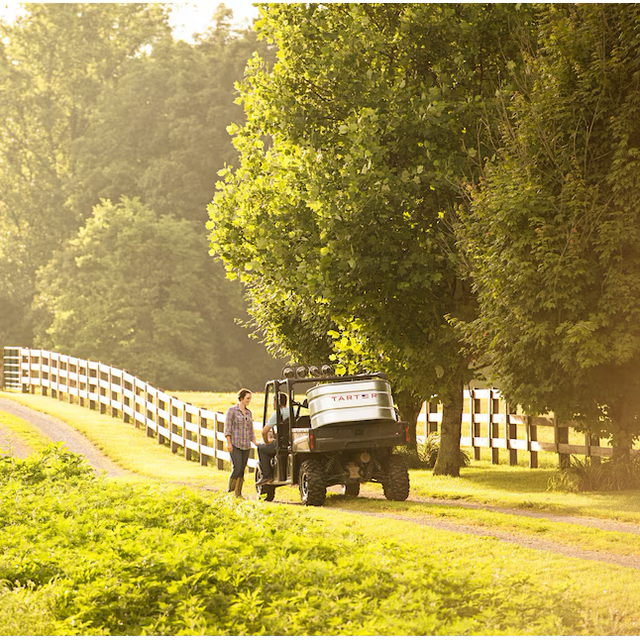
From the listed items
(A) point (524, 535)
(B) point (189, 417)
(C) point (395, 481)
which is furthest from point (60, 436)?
(A) point (524, 535)

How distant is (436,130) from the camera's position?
19812mm

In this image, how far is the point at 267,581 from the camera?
877 centimetres

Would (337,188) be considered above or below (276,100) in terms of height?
below

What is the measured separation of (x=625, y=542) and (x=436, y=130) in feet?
32.0

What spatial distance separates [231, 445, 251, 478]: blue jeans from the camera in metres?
16.9

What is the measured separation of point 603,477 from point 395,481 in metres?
4.39

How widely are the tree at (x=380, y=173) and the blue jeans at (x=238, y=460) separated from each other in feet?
13.3

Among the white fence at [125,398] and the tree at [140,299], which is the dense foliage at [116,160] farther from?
the white fence at [125,398]

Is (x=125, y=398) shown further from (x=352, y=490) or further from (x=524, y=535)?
(x=524, y=535)

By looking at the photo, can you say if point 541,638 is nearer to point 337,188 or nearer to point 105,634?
point 105,634

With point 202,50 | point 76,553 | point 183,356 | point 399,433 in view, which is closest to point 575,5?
point 399,433

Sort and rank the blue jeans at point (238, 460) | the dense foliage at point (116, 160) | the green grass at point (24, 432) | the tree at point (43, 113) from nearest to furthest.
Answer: the blue jeans at point (238, 460), the green grass at point (24, 432), the dense foliage at point (116, 160), the tree at point (43, 113)

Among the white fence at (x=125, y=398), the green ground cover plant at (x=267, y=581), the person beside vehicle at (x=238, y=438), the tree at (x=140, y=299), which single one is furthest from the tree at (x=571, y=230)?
the tree at (x=140, y=299)

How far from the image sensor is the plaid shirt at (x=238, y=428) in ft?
55.8
